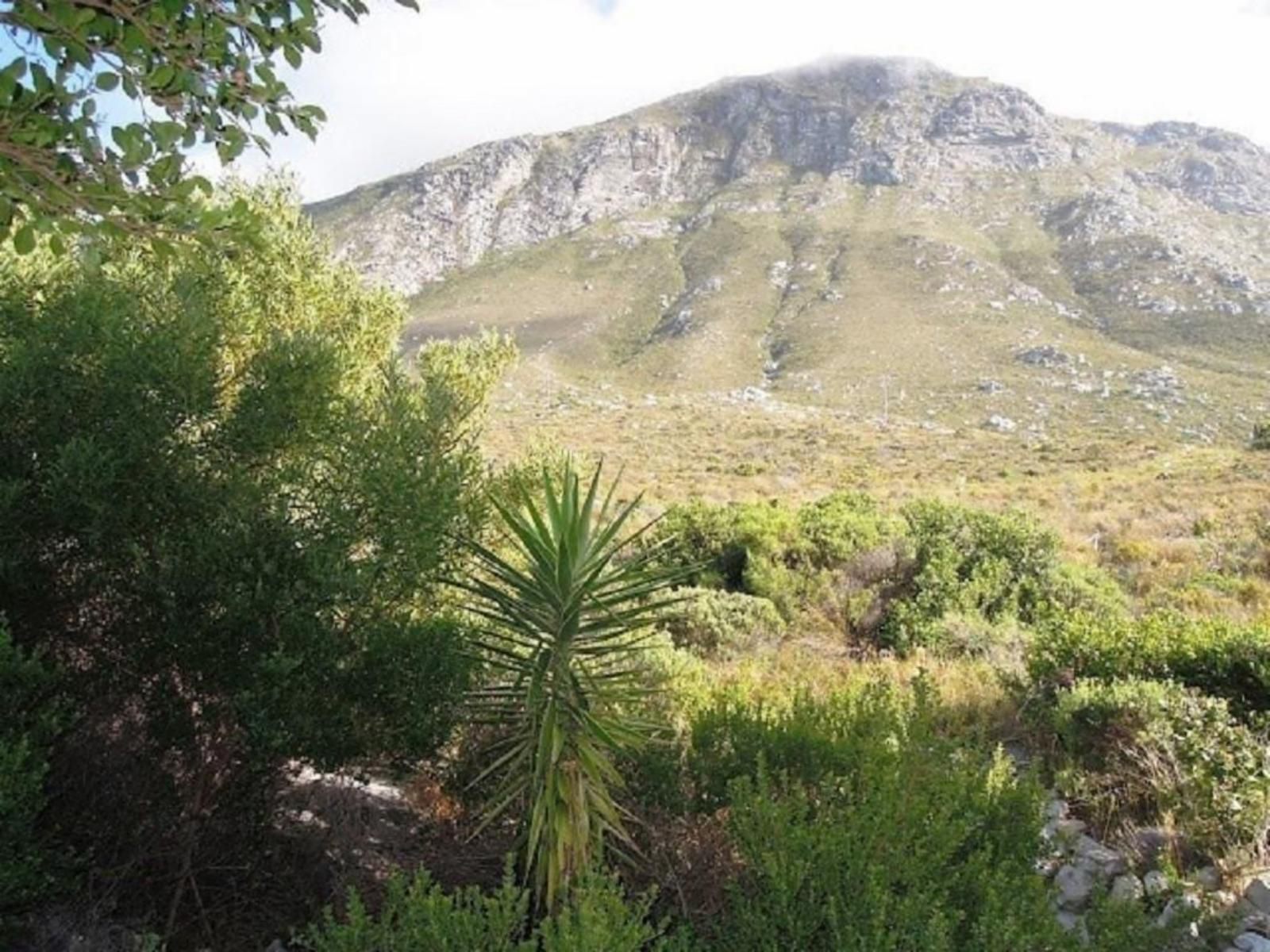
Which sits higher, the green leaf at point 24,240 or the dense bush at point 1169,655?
the green leaf at point 24,240

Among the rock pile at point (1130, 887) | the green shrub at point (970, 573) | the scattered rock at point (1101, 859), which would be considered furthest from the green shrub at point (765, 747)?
the green shrub at point (970, 573)

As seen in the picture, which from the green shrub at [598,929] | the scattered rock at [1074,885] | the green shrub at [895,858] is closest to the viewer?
the green shrub at [598,929]

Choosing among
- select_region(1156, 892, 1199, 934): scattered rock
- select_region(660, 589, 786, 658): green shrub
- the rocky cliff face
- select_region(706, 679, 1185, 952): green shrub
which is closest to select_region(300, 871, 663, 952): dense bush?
select_region(706, 679, 1185, 952): green shrub

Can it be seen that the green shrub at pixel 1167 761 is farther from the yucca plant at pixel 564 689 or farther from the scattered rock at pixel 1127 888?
the yucca plant at pixel 564 689

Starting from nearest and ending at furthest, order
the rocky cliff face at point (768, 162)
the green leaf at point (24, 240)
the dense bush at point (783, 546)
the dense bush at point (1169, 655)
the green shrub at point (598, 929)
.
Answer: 1. the green leaf at point (24, 240)
2. the green shrub at point (598, 929)
3. the dense bush at point (1169, 655)
4. the dense bush at point (783, 546)
5. the rocky cliff face at point (768, 162)

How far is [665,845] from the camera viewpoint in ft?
17.1

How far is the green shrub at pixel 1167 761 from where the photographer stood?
5.29 meters

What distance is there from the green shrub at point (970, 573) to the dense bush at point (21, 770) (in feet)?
29.2

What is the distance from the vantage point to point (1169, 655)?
7449 millimetres

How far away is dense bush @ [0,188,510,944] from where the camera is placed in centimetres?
497

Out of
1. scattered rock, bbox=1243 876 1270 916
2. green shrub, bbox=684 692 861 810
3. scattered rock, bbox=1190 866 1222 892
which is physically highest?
green shrub, bbox=684 692 861 810

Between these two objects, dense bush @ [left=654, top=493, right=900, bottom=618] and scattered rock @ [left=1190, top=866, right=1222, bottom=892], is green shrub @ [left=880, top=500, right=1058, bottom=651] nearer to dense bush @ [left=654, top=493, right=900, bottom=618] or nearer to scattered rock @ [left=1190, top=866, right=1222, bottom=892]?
dense bush @ [left=654, top=493, right=900, bottom=618]

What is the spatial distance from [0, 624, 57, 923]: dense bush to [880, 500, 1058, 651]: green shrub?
8.89 m

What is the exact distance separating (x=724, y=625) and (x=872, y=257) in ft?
354
